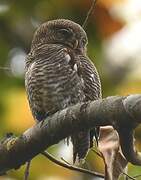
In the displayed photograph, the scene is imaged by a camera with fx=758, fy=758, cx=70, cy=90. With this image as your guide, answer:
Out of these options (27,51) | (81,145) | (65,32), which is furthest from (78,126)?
(27,51)

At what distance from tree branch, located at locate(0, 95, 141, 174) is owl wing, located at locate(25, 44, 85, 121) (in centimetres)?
72

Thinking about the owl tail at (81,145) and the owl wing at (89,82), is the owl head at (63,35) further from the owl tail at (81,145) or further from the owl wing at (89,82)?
the owl tail at (81,145)

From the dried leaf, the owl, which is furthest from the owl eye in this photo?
the dried leaf

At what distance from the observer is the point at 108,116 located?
2.80 metres

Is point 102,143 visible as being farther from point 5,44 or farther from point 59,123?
point 5,44

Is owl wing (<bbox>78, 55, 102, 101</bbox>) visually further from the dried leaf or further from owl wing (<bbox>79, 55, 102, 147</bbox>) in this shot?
the dried leaf

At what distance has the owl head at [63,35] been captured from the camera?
14.6 ft

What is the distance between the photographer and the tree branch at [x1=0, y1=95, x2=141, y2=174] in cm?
274

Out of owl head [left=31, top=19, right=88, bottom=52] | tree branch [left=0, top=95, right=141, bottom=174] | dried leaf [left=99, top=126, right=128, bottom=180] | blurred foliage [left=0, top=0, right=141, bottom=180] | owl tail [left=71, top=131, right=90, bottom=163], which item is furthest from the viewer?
blurred foliage [left=0, top=0, right=141, bottom=180]

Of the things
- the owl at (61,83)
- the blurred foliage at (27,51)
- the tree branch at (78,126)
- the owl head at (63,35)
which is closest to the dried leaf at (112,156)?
the tree branch at (78,126)

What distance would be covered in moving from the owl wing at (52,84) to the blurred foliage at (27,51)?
93 cm

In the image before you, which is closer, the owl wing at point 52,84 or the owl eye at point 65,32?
the owl wing at point 52,84

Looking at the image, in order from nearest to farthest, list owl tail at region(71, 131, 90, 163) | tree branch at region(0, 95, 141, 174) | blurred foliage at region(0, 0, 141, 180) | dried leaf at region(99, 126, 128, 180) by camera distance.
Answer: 1. tree branch at region(0, 95, 141, 174)
2. dried leaf at region(99, 126, 128, 180)
3. owl tail at region(71, 131, 90, 163)
4. blurred foliage at region(0, 0, 141, 180)

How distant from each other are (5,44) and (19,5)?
1.17ft
